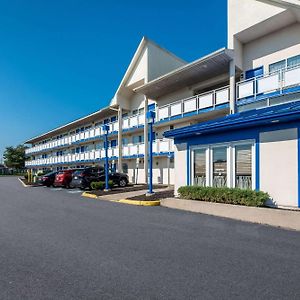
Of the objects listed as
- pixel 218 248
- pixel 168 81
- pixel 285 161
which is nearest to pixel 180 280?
pixel 218 248

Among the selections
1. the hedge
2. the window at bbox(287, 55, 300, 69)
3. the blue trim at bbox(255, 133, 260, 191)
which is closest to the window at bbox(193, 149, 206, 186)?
the blue trim at bbox(255, 133, 260, 191)

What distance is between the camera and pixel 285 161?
9031 mm

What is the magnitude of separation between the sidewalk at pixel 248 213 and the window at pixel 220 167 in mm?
1444

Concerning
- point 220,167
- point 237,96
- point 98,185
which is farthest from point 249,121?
point 98,185

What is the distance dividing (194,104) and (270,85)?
572 centimetres

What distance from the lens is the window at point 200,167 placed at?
1190 cm

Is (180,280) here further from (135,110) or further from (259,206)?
(135,110)

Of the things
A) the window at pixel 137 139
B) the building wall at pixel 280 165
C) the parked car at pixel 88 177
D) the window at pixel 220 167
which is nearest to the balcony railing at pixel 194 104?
the window at pixel 137 139

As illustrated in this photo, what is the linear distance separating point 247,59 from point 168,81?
614 centimetres

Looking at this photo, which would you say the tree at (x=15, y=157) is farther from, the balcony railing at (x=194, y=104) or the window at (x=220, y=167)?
the window at (x=220, y=167)

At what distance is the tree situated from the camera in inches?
3302

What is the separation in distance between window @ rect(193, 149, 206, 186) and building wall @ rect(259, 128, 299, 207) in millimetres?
2733

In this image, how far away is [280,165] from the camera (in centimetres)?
916

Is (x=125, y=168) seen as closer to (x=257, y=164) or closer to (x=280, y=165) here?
(x=257, y=164)
